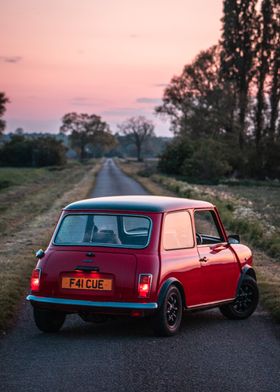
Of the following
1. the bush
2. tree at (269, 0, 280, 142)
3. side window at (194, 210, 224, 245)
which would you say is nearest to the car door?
side window at (194, 210, 224, 245)

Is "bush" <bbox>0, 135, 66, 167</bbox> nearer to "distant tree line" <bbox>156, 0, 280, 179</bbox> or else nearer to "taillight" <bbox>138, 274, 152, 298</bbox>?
"distant tree line" <bbox>156, 0, 280, 179</bbox>

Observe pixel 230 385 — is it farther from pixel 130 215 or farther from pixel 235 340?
pixel 130 215

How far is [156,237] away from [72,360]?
189cm

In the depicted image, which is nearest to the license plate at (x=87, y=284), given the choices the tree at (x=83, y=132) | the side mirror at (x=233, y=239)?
the side mirror at (x=233, y=239)

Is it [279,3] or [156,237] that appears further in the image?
[279,3]

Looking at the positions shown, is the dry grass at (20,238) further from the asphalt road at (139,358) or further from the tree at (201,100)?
the tree at (201,100)

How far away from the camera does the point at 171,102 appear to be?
98.4m

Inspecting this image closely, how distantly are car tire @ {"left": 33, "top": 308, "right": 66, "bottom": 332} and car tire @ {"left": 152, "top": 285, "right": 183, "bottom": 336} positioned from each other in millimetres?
1224

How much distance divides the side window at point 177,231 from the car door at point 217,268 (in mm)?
254

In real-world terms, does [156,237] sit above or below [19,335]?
above

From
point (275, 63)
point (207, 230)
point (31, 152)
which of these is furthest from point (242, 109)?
point (31, 152)

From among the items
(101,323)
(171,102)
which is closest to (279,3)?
(171,102)

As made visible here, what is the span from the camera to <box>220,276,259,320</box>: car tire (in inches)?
405

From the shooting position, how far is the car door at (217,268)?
31.6 feet
